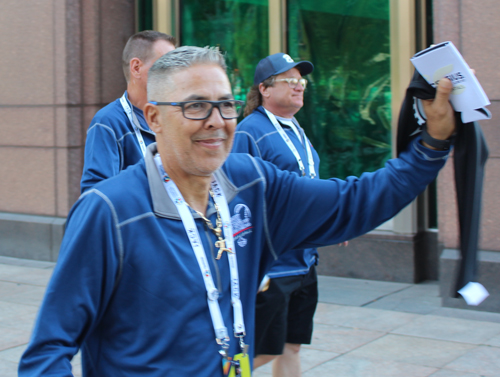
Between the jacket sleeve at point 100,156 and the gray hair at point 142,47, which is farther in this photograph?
the gray hair at point 142,47

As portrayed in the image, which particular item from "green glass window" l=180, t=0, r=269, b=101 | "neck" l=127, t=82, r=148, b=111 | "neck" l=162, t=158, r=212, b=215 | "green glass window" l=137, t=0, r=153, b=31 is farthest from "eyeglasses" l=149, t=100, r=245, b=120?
"green glass window" l=137, t=0, r=153, b=31

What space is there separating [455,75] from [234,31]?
6896 millimetres

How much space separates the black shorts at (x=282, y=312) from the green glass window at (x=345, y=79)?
3.73 meters

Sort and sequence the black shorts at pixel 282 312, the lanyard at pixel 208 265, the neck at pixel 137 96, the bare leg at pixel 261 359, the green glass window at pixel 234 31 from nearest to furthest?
the lanyard at pixel 208 265, the neck at pixel 137 96, the black shorts at pixel 282 312, the bare leg at pixel 261 359, the green glass window at pixel 234 31

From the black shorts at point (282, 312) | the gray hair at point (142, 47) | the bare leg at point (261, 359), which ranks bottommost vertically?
the bare leg at point (261, 359)

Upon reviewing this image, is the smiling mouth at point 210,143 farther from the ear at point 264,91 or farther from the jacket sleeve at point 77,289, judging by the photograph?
the ear at point 264,91

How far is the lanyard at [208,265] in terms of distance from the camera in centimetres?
193

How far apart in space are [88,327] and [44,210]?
7.29 m

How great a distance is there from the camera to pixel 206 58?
2043 mm

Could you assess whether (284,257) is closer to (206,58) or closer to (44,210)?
(206,58)

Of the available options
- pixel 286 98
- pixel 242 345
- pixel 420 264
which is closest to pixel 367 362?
pixel 286 98

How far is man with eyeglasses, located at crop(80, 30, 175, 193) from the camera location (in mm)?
3379

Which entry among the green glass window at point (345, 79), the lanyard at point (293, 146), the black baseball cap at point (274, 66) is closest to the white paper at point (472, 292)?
the lanyard at point (293, 146)

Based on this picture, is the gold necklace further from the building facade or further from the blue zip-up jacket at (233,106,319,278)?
the building facade
